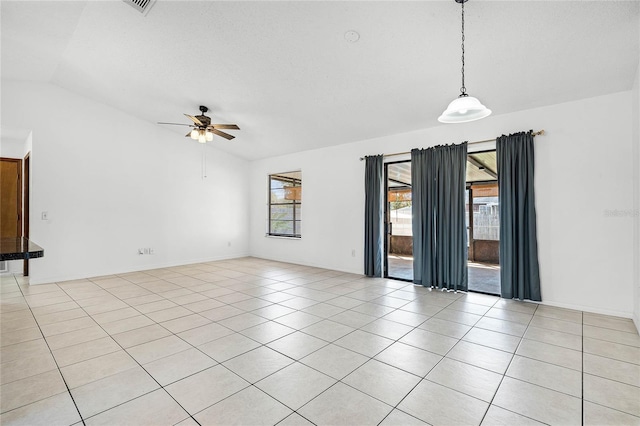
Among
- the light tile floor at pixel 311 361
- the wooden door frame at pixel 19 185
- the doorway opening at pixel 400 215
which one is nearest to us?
the light tile floor at pixel 311 361

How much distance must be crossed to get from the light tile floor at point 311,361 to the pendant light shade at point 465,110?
201 centimetres

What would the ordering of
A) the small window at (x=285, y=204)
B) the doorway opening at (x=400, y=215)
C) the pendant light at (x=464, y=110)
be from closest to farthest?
the pendant light at (x=464, y=110) → the small window at (x=285, y=204) → the doorway opening at (x=400, y=215)

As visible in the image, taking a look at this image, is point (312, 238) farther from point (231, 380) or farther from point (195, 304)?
point (231, 380)

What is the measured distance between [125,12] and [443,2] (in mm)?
3323

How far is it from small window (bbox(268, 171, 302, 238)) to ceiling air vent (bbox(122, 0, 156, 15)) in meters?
4.34

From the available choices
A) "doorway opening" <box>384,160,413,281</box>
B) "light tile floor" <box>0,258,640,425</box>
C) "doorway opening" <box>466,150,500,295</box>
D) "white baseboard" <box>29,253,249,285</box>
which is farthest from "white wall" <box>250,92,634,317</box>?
"white baseboard" <box>29,253,249,285</box>

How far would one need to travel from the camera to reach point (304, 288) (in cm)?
479

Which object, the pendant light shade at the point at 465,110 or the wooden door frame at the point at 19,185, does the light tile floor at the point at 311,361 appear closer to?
the pendant light shade at the point at 465,110

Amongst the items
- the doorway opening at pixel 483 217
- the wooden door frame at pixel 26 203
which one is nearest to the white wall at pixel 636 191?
the doorway opening at pixel 483 217

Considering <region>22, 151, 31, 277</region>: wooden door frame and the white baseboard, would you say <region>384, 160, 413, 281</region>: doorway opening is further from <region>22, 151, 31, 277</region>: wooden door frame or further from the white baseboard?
<region>22, 151, 31, 277</region>: wooden door frame

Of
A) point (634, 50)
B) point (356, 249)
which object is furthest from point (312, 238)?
point (634, 50)

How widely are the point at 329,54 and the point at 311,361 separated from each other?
10.6 feet

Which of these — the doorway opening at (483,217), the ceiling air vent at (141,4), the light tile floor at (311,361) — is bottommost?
the light tile floor at (311,361)

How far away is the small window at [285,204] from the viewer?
732 cm
